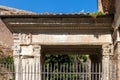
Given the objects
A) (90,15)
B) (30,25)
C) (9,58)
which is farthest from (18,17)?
(9,58)

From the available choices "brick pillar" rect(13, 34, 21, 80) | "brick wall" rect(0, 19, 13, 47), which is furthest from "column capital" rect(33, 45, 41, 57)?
"brick wall" rect(0, 19, 13, 47)

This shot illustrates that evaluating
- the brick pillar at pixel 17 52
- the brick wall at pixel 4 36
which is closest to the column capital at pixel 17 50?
the brick pillar at pixel 17 52

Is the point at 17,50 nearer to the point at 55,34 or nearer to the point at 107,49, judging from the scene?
the point at 55,34

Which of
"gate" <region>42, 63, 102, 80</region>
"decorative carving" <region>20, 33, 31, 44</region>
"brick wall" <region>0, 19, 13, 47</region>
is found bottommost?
"gate" <region>42, 63, 102, 80</region>

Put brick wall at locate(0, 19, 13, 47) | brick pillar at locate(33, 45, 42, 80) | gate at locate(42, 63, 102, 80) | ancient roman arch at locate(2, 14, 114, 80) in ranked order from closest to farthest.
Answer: gate at locate(42, 63, 102, 80)
ancient roman arch at locate(2, 14, 114, 80)
brick pillar at locate(33, 45, 42, 80)
brick wall at locate(0, 19, 13, 47)

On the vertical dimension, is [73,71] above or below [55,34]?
below

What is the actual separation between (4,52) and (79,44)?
642 inches

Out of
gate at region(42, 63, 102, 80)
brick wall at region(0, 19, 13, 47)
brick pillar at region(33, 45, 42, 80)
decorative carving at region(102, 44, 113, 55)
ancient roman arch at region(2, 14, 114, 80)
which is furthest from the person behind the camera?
brick wall at region(0, 19, 13, 47)

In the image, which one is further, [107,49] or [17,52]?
[17,52]

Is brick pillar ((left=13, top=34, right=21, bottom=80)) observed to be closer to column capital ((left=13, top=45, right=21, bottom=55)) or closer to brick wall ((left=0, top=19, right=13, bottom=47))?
column capital ((left=13, top=45, right=21, bottom=55))

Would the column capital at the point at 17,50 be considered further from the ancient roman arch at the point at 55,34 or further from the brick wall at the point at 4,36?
the brick wall at the point at 4,36

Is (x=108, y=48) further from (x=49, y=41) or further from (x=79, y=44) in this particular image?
(x=49, y=41)

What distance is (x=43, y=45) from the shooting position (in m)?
12.6

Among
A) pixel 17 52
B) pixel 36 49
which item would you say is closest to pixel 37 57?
pixel 36 49
